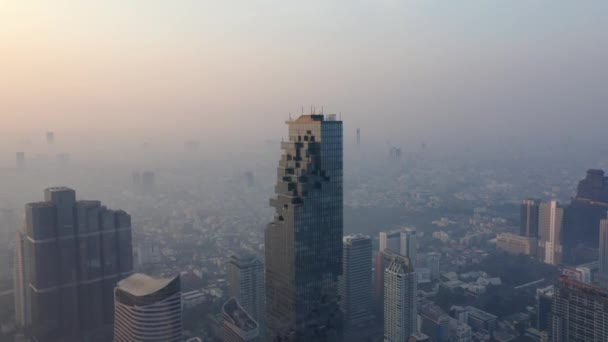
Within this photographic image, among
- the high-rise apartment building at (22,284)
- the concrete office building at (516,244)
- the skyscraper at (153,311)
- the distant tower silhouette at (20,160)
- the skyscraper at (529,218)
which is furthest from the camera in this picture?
the skyscraper at (529,218)

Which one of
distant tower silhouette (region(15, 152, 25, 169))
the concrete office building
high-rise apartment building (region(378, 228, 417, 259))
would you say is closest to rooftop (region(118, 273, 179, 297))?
distant tower silhouette (region(15, 152, 25, 169))

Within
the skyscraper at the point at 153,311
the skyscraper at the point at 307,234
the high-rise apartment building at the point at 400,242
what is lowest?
the high-rise apartment building at the point at 400,242

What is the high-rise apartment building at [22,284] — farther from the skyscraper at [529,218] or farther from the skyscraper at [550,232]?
the skyscraper at [529,218]

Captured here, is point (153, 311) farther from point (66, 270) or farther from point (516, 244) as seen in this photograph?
point (516, 244)

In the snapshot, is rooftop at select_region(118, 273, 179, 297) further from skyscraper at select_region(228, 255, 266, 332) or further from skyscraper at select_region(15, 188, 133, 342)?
skyscraper at select_region(228, 255, 266, 332)

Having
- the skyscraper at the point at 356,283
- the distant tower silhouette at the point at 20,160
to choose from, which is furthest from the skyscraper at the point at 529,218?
the distant tower silhouette at the point at 20,160

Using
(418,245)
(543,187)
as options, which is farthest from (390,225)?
(543,187)
